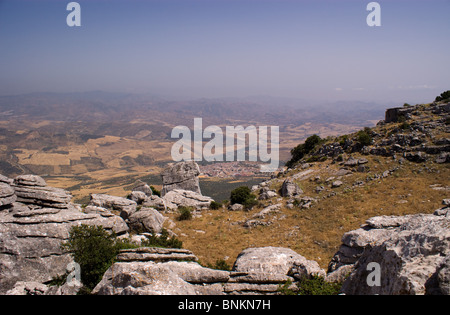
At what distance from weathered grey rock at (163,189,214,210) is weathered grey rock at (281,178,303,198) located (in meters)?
9.87

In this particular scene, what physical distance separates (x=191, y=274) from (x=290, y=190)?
2069 cm

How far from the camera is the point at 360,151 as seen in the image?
108ft

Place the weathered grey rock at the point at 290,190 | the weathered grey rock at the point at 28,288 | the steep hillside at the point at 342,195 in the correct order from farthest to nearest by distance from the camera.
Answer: the weathered grey rock at the point at 290,190 < the steep hillside at the point at 342,195 < the weathered grey rock at the point at 28,288

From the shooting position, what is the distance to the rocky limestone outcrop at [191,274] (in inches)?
343

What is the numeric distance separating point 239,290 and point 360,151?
29.5m

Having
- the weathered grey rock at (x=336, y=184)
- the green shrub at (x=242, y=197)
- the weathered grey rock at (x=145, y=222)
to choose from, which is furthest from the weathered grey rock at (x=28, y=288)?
the weathered grey rock at (x=336, y=184)

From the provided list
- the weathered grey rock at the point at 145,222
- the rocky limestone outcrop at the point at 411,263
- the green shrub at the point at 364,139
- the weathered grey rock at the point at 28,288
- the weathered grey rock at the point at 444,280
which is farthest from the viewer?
the green shrub at the point at 364,139

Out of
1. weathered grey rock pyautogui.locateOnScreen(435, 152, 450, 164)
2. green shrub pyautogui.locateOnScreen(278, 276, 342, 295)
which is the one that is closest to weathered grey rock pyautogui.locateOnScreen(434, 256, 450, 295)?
green shrub pyautogui.locateOnScreen(278, 276, 342, 295)

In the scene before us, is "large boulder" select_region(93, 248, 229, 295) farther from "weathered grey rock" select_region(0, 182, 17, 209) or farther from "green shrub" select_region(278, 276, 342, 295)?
"weathered grey rock" select_region(0, 182, 17, 209)

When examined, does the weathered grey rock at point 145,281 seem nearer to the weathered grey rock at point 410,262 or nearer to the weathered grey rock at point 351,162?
the weathered grey rock at point 410,262

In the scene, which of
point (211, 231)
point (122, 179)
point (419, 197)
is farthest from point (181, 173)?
point (122, 179)

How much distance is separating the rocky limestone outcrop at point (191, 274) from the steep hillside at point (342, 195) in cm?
605
